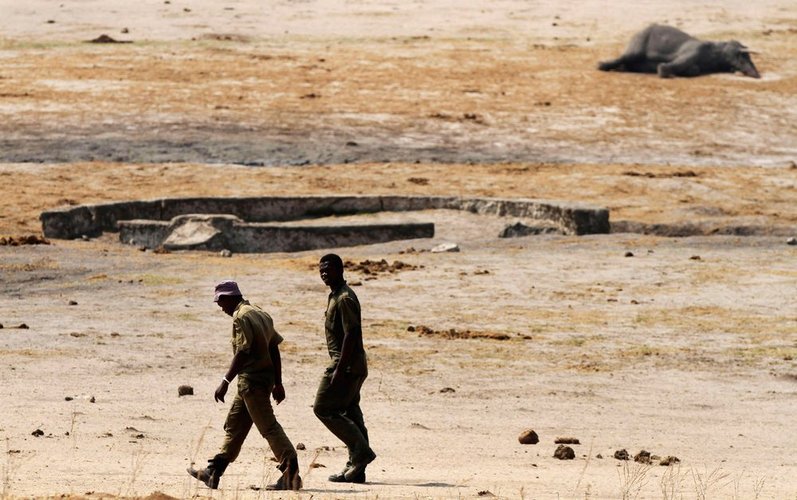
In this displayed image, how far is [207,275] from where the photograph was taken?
1797cm

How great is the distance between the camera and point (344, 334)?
9023mm

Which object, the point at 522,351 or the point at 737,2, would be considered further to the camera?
the point at 737,2

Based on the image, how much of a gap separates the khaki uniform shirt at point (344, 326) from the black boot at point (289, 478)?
705mm

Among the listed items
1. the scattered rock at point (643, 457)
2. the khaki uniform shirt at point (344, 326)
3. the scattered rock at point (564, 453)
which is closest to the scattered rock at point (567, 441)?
the scattered rock at point (564, 453)

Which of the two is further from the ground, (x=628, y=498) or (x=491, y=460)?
(x=628, y=498)

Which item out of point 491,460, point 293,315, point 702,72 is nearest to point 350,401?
point 491,460

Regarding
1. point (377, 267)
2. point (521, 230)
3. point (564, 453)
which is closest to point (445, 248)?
point (377, 267)

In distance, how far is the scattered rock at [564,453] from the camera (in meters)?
10.1

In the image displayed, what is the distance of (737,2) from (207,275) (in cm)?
3529

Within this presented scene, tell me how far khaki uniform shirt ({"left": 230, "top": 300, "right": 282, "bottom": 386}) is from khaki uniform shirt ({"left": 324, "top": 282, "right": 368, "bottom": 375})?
0.45 m

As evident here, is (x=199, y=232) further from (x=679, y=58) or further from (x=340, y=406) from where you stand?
(x=679, y=58)

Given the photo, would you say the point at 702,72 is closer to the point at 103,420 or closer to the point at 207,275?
the point at 207,275

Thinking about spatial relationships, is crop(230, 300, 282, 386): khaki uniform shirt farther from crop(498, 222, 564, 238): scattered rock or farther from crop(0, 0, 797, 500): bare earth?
crop(498, 222, 564, 238): scattered rock

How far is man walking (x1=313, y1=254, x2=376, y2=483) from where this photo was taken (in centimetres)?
898
